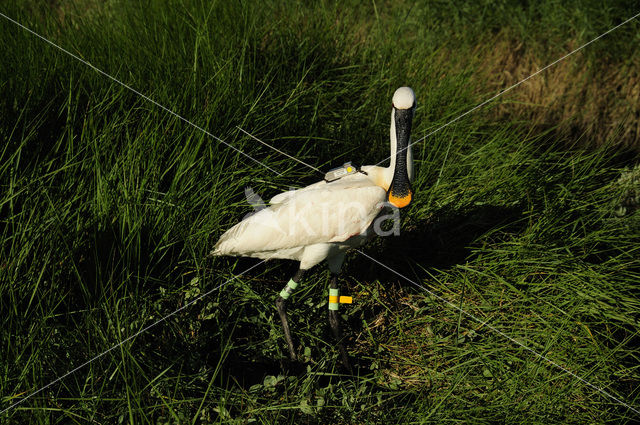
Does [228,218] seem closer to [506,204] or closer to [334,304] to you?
[334,304]

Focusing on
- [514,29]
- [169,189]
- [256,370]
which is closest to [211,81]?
[169,189]

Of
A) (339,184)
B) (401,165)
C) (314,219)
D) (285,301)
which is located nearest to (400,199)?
(401,165)

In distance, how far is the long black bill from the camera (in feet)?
7.83

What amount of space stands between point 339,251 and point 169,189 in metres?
0.88

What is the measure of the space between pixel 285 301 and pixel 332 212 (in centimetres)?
58

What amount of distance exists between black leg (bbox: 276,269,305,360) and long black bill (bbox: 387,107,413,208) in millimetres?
584

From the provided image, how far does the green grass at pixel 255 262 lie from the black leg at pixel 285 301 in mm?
93

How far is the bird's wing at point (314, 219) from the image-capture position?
2428mm

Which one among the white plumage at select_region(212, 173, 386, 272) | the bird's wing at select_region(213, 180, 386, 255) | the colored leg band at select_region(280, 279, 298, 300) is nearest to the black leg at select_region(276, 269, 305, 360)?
the colored leg band at select_region(280, 279, 298, 300)

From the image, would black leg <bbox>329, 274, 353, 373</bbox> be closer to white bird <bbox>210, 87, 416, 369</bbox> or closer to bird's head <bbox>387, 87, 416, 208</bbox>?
white bird <bbox>210, 87, 416, 369</bbox>

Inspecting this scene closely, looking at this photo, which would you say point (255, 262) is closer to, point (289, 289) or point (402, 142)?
point (289, 289)

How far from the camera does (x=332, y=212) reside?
2416 mm

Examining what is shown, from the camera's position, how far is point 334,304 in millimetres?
2758

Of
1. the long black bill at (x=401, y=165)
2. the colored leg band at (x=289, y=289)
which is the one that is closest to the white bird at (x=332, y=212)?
the long black bill at (x=401, y=165)
